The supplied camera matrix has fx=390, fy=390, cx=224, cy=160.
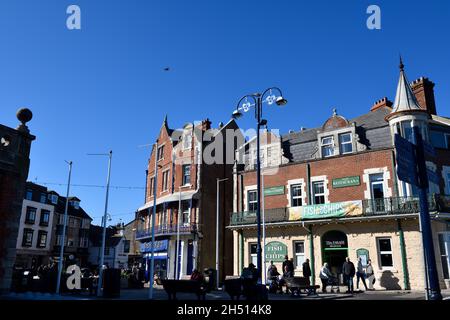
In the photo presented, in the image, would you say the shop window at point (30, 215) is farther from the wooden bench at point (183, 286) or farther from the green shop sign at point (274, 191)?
the wooden bench at point (183, 286)

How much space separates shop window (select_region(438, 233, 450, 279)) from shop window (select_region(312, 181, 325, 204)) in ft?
22.3

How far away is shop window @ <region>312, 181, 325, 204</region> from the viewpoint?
24.8 metres

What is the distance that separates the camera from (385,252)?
21625 mm

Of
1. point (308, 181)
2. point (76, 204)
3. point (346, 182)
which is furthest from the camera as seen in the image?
point (76, 204)

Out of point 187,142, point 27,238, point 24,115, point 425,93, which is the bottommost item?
point 27,238

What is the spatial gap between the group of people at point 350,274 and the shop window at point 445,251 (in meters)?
3.59

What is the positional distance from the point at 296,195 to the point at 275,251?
393cm

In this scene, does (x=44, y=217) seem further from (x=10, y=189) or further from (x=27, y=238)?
(x=10, y=189)

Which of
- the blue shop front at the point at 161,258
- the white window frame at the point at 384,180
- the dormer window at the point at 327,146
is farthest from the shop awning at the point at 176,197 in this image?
the white window frame at the point at 384,180

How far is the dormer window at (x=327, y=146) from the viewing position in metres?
25.5

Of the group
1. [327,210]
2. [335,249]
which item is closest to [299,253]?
[335,249]

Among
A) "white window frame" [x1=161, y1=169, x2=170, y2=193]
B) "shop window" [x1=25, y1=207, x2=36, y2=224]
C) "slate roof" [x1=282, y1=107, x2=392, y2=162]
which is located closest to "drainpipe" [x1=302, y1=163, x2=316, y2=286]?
"slate roof" [x1=282, y1=107, x2=392, y2=162]
